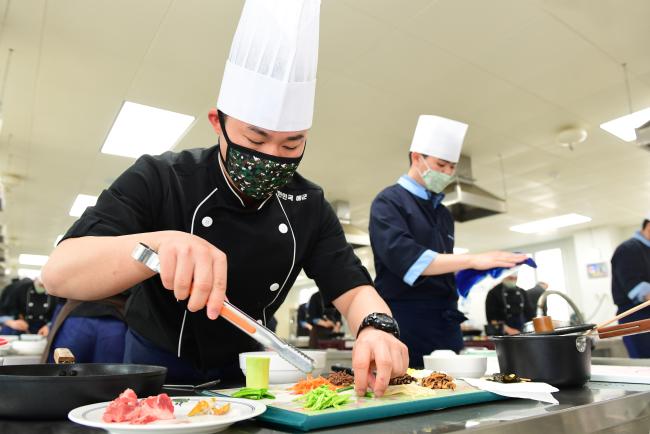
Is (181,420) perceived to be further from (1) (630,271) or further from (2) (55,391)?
(1) (630,271)

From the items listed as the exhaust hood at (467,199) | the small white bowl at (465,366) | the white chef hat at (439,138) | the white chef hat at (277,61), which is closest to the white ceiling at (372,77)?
the exhaust hood at (467,199)

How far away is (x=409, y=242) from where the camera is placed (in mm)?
1894

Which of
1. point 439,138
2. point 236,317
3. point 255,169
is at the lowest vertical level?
point 236,317

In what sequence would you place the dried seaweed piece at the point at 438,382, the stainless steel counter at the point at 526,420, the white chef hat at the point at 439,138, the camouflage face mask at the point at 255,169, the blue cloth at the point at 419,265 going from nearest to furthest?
1. the stainless steel counter at the point at 526,420
2. the dried seaweed piece at the point at 438,382
3. the camouflage face mask at the point at 255,169
4. the blue cloth at the point at 419,265
5. the white chef hat at the point at 439,138

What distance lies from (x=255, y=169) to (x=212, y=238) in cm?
22

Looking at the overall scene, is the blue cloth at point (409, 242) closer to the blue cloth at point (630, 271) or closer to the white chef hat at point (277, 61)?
the white chef hat at point (277, 61)

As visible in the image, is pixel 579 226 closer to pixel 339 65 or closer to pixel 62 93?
pixel 339 65

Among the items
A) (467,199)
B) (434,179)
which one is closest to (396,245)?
(434,179)

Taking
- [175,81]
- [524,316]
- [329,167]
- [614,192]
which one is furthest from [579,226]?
[175,81]

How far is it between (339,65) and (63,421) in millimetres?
3425

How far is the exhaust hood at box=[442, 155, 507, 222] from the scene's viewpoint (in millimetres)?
5008

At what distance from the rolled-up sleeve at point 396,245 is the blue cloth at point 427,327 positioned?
0.17 metres

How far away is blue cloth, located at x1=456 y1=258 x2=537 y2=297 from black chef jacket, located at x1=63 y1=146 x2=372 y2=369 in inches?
29.9

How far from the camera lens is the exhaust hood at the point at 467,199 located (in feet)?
16.4
